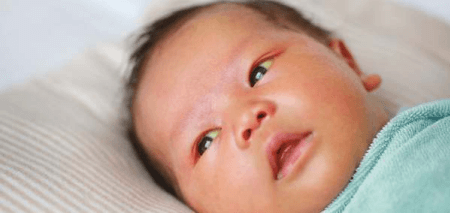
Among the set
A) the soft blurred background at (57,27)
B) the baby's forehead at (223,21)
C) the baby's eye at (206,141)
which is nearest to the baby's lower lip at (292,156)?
the baby's eye at (206,141)

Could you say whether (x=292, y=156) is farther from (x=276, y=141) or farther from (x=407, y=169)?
(x=407, y=169)

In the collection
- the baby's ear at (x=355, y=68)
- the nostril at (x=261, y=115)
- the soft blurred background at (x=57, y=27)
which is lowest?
the soft blurred background at (x=57, y=27)

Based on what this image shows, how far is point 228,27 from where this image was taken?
0.89m

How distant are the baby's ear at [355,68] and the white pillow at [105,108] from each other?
0.19m

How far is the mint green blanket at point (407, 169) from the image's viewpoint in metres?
0.66

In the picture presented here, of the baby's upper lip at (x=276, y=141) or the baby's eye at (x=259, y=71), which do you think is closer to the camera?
the baby's upper lip at (x=276, y=141)

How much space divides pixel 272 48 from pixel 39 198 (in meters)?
0.46

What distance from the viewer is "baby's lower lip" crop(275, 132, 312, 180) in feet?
2.38

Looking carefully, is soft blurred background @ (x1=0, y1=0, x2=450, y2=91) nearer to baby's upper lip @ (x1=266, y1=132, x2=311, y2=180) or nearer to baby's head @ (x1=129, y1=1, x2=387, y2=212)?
baby's head @ (x1=129, y1=1, x2=387, y2=212)

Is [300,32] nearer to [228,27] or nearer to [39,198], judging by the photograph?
[228,27]

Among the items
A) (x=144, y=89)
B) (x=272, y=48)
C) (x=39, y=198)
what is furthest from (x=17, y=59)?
(x=272, y=48)

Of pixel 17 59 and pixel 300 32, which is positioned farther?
pixel 17 59

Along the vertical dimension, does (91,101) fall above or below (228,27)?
below

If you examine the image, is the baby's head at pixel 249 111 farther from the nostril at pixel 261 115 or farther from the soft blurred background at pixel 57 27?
the soft blurred background at pixel 57 27
